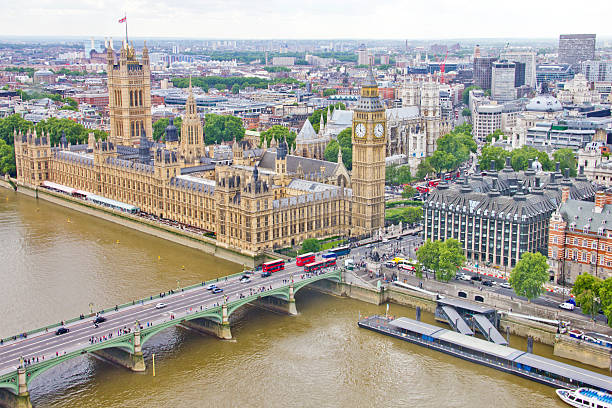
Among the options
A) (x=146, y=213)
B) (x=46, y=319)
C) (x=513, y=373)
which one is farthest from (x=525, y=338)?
(x=146, y=213)

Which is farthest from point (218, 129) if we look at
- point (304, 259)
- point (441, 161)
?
point (304, 259)

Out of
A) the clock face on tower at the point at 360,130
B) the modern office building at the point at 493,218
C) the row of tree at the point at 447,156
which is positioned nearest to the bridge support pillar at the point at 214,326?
the modern office building at the point at 493,218

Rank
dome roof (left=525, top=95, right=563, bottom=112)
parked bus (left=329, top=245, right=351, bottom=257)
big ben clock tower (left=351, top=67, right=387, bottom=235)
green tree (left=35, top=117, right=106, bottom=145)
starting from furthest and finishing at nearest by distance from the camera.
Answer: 1. dome roof (left=525, top=95, right=563, bottom=112)
2. green tree (left=35, top=117, right=106, bottom=145)
3. big ben clock tower (left=351, top=67, right=387, bottom=235)
4. parked bus (left=329, top=245, right=351, bottom=257)

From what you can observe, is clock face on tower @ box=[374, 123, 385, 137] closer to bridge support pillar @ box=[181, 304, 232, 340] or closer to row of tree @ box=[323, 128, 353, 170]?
bridge support pillar @ box=[181, 304, 232, 340]

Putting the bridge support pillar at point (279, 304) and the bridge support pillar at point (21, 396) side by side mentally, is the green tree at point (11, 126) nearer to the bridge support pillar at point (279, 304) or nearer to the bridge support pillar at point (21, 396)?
the bridge support pillar at point (279, 304)

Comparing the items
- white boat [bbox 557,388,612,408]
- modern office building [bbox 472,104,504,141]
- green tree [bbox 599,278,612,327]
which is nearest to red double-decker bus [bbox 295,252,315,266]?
green tree [bbox 599,278,612,327]

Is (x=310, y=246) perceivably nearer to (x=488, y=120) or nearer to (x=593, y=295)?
(x=593, y=295)

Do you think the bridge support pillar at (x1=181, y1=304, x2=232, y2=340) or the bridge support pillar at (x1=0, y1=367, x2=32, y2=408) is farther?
the bridge support pillar at (x1=181, y1=304, x2=232, y2=340)
